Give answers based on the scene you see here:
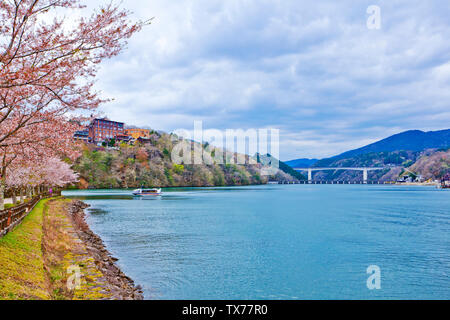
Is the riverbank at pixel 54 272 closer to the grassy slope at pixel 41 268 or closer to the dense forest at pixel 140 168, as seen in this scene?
the grassy slope at pixel 41 268

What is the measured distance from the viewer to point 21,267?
484 inches

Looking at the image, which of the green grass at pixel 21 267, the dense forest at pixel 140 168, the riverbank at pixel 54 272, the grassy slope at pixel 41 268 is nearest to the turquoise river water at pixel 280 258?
Result: the riverbank at pixel 54 272

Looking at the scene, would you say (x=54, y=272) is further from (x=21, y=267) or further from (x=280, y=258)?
(x=280, y=258)

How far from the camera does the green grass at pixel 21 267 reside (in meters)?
9.77

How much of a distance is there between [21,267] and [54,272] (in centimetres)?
197

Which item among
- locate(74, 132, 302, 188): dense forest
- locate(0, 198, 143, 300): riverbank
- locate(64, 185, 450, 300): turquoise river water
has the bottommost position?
locate(64, 185, 450, 300): turquoise river water

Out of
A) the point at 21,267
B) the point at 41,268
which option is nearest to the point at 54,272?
the point at 41,268

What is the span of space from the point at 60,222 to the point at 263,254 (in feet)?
58.1

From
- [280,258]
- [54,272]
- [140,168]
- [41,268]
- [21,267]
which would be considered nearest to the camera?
[21,267]

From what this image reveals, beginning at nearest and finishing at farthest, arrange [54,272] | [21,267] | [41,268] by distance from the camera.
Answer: [21,267] → [41,268] → [54,272]

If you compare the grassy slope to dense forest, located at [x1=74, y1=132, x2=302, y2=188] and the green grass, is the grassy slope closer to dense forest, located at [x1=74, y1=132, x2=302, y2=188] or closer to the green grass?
the green grass

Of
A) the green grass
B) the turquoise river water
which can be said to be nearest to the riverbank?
the green grass

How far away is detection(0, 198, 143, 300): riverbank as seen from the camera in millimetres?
10680

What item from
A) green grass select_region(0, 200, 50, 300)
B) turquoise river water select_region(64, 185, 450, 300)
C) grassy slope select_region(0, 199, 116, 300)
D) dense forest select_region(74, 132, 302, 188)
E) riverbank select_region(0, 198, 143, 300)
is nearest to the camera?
green grass select_region(0, 200, 50, 300)
